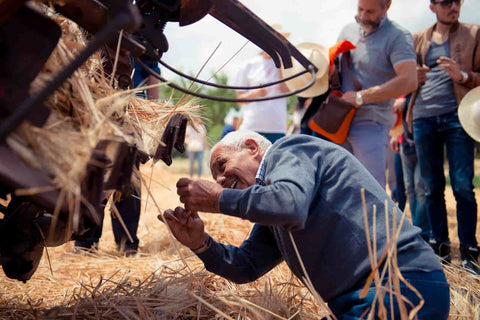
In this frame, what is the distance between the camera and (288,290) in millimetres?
2342

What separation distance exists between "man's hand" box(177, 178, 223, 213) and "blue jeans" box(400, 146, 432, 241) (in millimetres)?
2730

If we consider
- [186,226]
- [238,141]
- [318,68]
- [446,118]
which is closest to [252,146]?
[238,141]

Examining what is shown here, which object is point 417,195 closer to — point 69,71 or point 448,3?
point 448,3

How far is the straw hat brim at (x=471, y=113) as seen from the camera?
130 inches

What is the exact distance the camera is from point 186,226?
1998 millimetres

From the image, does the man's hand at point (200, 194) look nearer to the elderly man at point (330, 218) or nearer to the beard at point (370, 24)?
the elderly man at point (330, 218)

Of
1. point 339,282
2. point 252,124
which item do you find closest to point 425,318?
point 339,282

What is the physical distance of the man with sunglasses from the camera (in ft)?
11.4

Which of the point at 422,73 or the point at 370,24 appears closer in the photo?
the point at 370,24

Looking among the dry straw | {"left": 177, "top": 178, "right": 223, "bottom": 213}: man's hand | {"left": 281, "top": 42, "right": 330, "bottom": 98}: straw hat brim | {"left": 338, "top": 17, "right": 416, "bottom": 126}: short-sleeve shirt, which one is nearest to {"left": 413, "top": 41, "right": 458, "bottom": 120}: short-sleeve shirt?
{"left": 338, "top": 17, "right": 416, "bottom": 126}: short-sleeve shirt

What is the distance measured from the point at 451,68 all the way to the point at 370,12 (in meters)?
0.79

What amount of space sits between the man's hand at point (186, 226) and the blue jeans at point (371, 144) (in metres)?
1.85

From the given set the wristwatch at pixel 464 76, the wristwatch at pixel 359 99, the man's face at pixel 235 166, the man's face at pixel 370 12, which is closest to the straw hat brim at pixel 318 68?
the wristwatch at pixel 359 99

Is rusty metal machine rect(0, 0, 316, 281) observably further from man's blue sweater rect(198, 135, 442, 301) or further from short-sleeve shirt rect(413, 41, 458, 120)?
short-sleeve shirt rect(413, 41, 458, 120)
